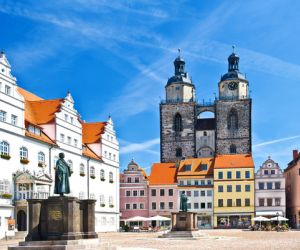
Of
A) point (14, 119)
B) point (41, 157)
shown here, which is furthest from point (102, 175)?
point (14, 119)

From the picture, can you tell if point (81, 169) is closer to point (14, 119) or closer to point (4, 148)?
point (14, 119)

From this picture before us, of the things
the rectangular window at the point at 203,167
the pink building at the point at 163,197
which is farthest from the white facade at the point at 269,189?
the pink building at the point at 163,197

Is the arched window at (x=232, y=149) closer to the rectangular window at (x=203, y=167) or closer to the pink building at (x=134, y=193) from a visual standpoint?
the rectangular window at (x=203, y=167)

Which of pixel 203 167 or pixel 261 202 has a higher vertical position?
pixel 203 167

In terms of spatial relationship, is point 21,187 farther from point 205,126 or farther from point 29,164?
point 205,126

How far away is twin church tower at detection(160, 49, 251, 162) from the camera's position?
10731 centimetres

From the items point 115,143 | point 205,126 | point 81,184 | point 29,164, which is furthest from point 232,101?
point 29,164

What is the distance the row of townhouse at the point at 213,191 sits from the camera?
86.3 meters

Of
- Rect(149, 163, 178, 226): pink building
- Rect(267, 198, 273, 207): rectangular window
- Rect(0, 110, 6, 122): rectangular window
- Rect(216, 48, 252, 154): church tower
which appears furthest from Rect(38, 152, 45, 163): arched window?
Rect(216, 48, 252, 154): church tower

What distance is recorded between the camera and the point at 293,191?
87438 millimetres

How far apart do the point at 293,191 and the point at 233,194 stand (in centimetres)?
900

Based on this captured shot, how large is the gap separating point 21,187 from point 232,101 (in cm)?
6682

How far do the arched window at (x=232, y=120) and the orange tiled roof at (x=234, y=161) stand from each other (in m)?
17.4

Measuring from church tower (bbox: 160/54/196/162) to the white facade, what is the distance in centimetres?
2265
